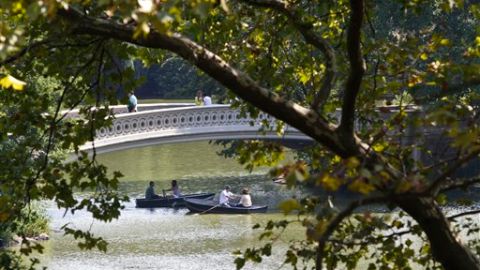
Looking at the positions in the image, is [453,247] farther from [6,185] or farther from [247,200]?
[247,200]

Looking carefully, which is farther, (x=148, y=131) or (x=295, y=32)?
(x=148, y=131)

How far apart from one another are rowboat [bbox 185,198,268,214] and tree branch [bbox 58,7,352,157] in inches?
823

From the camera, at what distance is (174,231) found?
80.6 ft

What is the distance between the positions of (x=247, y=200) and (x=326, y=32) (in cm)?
1697

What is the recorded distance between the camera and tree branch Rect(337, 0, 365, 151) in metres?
5.55

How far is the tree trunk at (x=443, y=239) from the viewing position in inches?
219

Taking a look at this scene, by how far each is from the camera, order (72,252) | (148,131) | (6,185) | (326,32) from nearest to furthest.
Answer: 1. (6,185)
2. (326,32)
3. (72,252)
4. (148,131)

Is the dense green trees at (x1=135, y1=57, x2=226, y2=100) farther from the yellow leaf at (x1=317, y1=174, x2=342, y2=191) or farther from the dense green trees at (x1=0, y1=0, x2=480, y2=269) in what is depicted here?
the yellow leaf at (x1=317, y1=174, x2=342, y2=191)

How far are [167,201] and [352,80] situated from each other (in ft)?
73.9

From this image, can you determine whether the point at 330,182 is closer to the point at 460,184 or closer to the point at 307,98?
the point at 460,184

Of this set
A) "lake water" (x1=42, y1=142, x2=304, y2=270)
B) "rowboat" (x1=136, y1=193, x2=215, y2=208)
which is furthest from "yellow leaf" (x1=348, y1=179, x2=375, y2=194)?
"rowboat" (x1=136, y1=193, x2=215, y2=208)

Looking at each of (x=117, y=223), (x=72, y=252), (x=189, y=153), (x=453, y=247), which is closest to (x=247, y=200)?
(x=117, y=223)

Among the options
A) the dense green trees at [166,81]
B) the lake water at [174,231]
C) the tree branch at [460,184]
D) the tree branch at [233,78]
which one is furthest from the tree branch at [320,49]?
the dense green trees at [166,81]

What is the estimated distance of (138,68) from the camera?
182ft
